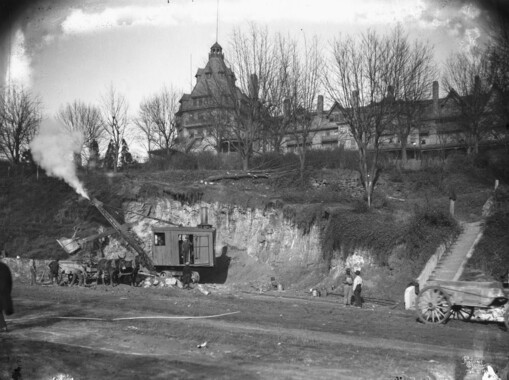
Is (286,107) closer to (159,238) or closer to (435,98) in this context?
(159,238)

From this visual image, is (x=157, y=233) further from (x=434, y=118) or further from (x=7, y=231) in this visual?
(x=434, y=118)

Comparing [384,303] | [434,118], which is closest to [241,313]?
[384,303]

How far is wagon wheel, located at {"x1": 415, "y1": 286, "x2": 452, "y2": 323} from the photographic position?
52.3 feet

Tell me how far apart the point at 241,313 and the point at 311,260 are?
34.4ft

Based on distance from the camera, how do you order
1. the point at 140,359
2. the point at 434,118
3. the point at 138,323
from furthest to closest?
the point at 434,118 < the point at 138,323 < the point at 140,359

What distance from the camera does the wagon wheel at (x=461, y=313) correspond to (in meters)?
16.4

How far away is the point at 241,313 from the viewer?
18.2 metres

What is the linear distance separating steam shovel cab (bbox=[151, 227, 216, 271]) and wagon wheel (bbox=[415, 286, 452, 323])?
13.6 meters

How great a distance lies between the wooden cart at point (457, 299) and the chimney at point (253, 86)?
943 inches

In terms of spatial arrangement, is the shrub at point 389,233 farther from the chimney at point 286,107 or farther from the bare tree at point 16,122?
the bare tree at point 16,122

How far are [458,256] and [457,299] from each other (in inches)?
276

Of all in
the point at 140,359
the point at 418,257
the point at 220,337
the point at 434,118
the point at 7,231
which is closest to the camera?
the point at 140,359

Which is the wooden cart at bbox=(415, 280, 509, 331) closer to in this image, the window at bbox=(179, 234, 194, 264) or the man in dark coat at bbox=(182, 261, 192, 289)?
the man in dark coat at bbox=(182, 261, 192, 289)

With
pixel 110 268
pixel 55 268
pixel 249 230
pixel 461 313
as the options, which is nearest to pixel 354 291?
pixel 461 313
